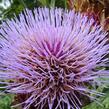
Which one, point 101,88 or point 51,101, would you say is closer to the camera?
point 51,101

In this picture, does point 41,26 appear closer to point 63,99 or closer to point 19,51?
point 19,51

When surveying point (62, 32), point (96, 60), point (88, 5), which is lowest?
point (96, 60)

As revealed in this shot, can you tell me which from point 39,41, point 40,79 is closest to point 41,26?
point 39,41

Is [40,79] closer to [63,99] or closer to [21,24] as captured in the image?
[63,99]

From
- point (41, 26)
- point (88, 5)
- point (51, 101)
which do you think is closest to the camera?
point (51, 101)

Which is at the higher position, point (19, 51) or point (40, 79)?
point (19, 51)

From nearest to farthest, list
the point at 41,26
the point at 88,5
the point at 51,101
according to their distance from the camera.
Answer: the point at 51,101 → the point at 41,26 → the point at 88,5
